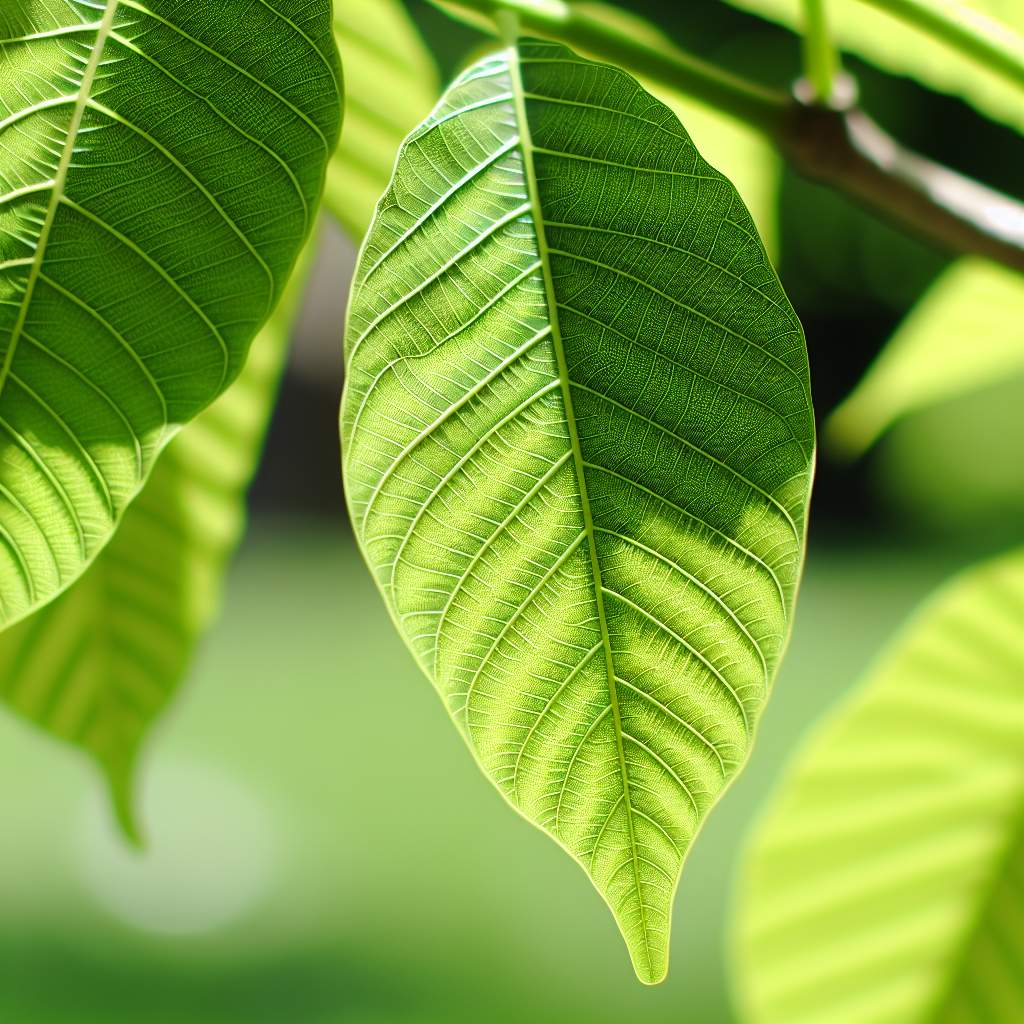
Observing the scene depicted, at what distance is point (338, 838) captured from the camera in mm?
3104

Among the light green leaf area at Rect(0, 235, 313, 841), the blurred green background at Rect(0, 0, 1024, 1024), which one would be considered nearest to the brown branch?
the light green leaf area at Rect(0, 235, 313, 841)

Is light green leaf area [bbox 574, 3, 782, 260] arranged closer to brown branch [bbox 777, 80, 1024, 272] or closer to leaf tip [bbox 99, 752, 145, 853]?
brown branch [bbox 777, 80, 1024, 272]

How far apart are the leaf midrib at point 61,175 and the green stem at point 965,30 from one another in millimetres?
205

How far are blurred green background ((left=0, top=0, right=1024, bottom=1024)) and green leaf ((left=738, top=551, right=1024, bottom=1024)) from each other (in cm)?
114

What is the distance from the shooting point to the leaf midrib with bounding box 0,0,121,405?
0.87 ft

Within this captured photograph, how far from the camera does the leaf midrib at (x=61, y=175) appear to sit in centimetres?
26

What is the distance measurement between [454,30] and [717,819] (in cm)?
382

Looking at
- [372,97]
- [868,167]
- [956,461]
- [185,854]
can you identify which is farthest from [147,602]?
[956,461]

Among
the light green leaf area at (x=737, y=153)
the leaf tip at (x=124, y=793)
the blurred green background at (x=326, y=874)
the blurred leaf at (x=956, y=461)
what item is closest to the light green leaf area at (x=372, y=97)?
the light green leaf area at (x=737, y=153)

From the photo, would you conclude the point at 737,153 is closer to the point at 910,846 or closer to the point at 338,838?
the point at 910,846

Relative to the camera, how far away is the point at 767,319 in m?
0.26

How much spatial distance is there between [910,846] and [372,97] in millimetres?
448

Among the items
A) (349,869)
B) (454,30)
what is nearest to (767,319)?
(349,869)

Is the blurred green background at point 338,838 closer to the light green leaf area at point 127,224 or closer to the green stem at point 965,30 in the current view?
the green stem at point 965,30
